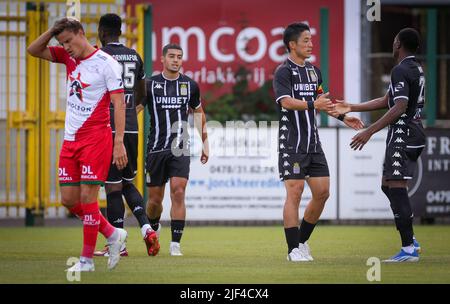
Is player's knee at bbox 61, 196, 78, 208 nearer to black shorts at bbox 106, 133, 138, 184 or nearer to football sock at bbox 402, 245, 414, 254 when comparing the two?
black shorts at bbox 106, 133, 138, 184

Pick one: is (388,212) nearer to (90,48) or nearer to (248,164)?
(248,164)

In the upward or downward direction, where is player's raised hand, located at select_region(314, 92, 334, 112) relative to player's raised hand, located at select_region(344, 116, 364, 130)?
upward

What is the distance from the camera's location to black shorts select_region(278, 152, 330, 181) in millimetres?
10883

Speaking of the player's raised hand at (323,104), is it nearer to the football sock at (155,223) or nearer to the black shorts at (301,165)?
the black shorts at (301,165)

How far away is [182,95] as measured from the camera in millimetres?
12219

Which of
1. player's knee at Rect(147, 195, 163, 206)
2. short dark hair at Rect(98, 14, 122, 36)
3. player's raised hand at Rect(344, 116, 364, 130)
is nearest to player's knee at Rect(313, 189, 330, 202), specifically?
player's raised hand at Rect(344, 116, 364, 130)

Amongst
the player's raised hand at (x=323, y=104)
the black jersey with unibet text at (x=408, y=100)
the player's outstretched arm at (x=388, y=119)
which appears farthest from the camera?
the black jersey with unibet text at (x=408, y=100)

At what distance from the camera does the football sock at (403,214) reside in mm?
10797

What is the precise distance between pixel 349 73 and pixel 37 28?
23.4ft

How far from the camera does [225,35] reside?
21969mm

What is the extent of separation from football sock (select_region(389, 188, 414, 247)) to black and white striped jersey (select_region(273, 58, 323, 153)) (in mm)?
885

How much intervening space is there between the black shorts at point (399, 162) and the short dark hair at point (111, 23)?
123 inches

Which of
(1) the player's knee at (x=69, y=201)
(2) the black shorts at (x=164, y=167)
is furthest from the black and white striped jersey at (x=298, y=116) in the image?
(1) the player's knee at (x=69, y=201)
